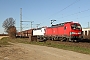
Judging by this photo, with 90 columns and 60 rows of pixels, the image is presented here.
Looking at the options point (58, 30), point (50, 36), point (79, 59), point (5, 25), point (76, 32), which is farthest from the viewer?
point (5, 25)

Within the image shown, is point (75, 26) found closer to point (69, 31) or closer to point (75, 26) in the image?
point (75, 26)

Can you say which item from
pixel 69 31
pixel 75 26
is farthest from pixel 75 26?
pixel 69 31

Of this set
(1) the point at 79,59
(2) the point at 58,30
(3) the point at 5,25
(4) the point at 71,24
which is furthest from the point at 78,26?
(3) the point at 5,25

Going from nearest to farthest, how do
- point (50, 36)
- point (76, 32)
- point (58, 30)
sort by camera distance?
1. point (76, 32)
2. point (58, 30)
3. point (50, 36)

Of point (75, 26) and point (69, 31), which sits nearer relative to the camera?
point (69, 31)

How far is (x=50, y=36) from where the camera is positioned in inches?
1829

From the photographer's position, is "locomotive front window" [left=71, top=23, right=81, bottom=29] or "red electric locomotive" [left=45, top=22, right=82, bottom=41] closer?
"red electric locomotive" [left=45, top=22, right=82, bottom=41]

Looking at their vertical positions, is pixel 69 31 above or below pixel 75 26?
below

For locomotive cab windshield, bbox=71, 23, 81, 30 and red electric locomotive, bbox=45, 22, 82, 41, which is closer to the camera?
red electric locomotive, bbox=45, 22, 82, 41

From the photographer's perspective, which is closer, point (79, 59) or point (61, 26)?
point (79, 59)

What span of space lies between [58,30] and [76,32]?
7535 mm

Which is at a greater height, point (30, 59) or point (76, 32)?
point (76, 32)

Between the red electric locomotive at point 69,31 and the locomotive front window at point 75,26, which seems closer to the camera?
the red electric locomotive at point 69,31

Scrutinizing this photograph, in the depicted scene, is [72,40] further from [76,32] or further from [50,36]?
[50,36]
